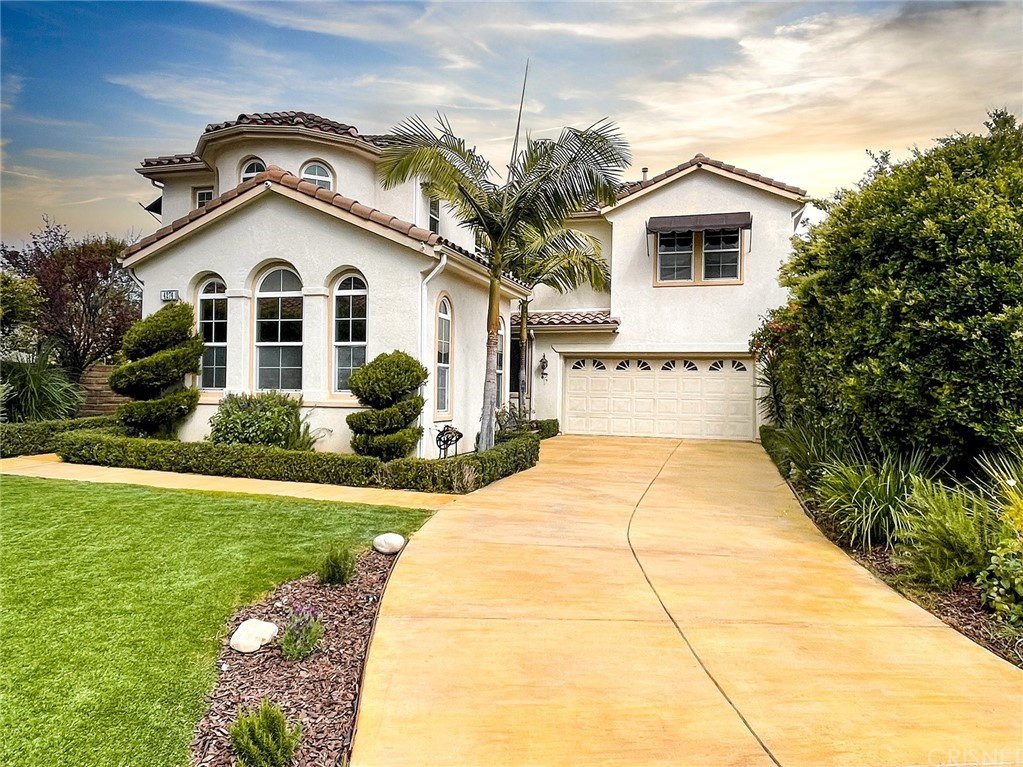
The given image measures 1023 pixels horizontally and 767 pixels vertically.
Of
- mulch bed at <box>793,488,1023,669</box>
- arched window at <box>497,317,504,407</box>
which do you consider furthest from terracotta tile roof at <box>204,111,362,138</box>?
mulch bed at <box>793,488,1023,669</box>

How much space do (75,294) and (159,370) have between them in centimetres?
1082

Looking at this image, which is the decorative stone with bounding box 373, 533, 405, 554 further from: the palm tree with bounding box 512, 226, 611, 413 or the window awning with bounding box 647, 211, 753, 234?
the window awning with bounding box 647, 211, 753, 234

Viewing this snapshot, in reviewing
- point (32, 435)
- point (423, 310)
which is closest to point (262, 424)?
point (423, 310)

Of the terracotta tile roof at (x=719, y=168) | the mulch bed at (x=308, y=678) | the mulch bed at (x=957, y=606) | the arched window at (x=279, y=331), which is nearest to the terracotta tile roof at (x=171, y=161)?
the arched window at (x=279, y=331)

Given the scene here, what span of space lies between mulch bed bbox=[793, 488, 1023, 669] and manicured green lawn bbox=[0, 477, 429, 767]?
497 cm

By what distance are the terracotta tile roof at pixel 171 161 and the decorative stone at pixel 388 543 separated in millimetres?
15640

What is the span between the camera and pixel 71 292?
20.3 metres

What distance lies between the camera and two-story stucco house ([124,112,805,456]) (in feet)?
40.0

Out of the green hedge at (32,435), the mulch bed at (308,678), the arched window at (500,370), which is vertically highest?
the arched window at (500,370)

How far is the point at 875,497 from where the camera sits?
733cm

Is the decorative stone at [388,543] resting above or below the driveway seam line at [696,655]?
above

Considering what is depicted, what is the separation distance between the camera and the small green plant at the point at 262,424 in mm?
11789

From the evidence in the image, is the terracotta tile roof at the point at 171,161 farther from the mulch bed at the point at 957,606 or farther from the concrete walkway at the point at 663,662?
the mulch bed at the point at 957,606

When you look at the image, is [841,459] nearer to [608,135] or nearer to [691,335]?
[608,135]
